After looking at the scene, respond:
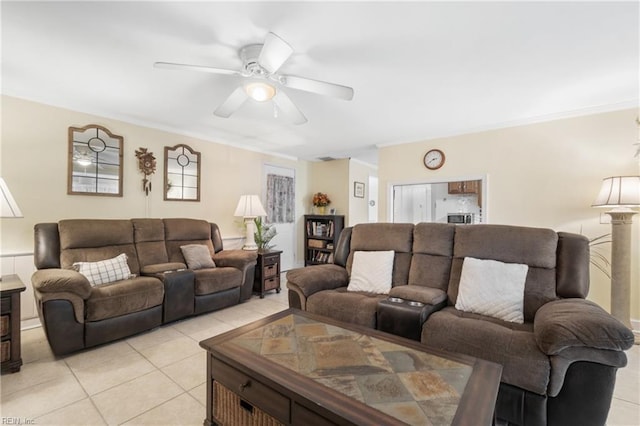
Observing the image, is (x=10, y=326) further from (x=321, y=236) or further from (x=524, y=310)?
(x=321, y=236)

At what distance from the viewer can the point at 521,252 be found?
2098mm

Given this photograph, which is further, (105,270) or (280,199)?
(280,199)

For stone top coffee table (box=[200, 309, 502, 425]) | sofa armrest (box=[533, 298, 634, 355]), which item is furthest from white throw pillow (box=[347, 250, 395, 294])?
sofa armrest (box=[533, 298, 634, 355])

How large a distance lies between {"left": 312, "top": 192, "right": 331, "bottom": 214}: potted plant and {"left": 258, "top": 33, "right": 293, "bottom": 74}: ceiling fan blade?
155 inches

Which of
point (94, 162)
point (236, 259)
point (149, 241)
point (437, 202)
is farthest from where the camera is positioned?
point (437, 202)

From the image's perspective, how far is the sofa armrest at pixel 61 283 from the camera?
2.10m

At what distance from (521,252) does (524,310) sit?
0.41 meters

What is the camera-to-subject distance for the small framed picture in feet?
18.9

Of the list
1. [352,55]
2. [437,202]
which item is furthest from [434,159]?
[352,55]

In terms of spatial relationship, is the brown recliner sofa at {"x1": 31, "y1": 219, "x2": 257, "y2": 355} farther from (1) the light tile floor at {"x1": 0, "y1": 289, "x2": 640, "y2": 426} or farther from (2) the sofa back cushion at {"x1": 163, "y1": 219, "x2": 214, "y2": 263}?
(1) the light tile floor at {"x1": 0, "y1": 289, "x2": 640, "y2": 426}

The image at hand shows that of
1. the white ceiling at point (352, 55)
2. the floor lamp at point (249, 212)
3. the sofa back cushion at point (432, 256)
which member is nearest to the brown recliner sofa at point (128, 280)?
the floor lamp at point (249, 212)

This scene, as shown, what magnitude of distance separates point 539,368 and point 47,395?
2.86 meters

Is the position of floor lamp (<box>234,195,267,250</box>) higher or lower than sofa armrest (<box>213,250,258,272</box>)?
higher

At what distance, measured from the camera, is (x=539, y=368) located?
1.41 metres
